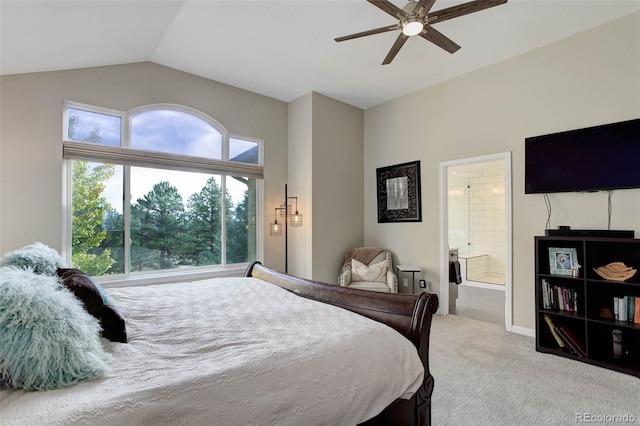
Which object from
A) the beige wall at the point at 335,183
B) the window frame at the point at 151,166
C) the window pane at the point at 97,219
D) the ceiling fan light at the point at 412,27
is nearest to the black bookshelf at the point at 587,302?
the ceiling fan light at the point at 412,27

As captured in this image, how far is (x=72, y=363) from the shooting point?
107 centimetres

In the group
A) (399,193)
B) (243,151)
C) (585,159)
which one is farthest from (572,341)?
(243,151)

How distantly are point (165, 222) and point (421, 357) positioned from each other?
347cm

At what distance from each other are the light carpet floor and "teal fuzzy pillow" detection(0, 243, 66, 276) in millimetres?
2484

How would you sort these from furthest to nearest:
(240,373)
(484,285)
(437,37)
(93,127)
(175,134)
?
(484,285)
(175,134)
(93,127)
(437,37)
(240,373)

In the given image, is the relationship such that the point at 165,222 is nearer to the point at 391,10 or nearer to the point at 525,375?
the point at 391,10

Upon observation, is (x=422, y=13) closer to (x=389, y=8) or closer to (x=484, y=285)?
(x=389, y=8)

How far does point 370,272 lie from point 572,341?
2.29 metres

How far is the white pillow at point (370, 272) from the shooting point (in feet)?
14.5

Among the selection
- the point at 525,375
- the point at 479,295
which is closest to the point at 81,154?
the point at 525,375

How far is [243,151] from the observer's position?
4.61 m

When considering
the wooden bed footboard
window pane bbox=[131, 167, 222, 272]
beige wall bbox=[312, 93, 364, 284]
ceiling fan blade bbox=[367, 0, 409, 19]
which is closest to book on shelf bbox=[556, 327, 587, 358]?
the wooden bed footboard

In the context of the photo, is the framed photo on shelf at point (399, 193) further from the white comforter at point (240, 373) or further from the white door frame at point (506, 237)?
the white comforter at point (240, 373)

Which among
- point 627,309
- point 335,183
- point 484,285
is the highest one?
point 335,183
